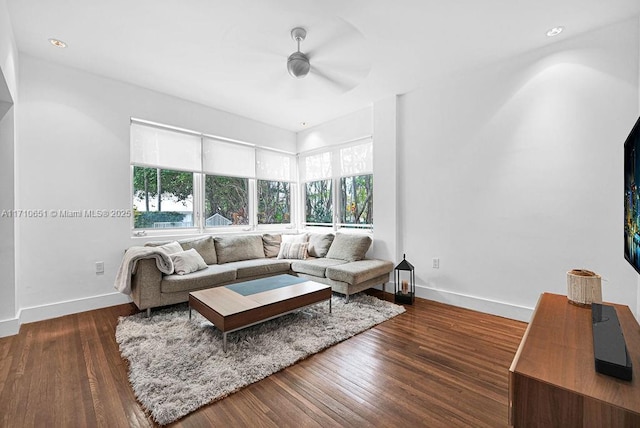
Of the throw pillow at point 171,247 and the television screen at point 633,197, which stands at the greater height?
the television screen at point 633,197

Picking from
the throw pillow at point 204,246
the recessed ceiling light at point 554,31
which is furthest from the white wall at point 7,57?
the recessed ceiling light at point 554,31

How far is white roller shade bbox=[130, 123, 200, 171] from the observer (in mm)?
3670

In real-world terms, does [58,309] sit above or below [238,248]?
below

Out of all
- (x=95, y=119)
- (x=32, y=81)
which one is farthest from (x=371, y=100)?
(x=32, y=81)

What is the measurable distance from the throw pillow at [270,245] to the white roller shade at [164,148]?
152cm

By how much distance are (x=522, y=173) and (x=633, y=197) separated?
1.63 metres

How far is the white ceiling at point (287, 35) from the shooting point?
2.20 meters

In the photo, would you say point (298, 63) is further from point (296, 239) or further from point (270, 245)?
point (270, 245)

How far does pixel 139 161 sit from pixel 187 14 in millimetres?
2134

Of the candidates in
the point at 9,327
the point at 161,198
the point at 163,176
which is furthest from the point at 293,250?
the point at 9,327

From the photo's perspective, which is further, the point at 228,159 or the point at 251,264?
the point at 228,159

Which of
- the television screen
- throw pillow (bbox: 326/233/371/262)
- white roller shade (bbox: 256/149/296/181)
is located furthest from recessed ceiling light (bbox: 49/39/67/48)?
the television screen

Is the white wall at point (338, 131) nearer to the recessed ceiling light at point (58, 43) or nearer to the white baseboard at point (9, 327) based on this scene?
the recessed ceiling light at point (58, 43)

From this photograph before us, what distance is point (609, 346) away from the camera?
116 cm
